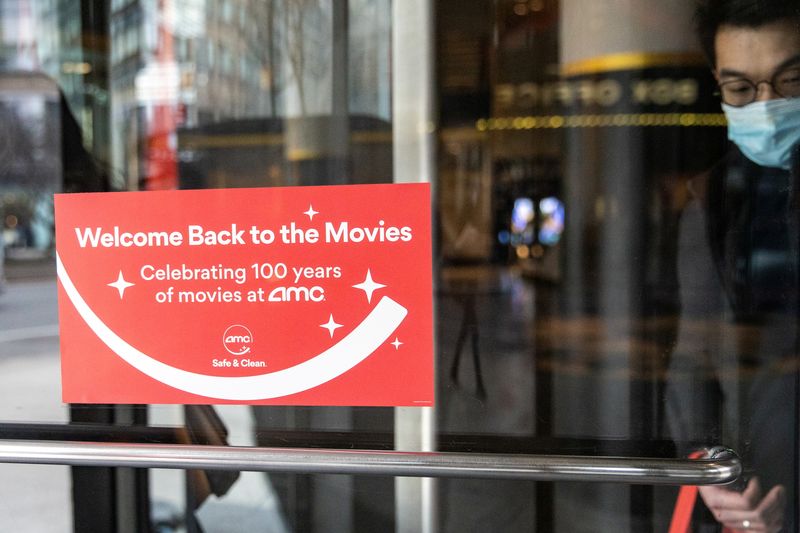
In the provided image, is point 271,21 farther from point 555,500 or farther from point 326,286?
point 555,500

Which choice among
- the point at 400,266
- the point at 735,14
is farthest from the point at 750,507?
the point at 735,14

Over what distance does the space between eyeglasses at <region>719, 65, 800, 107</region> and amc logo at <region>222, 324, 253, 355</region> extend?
47.3 inches

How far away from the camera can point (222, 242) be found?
155 cm

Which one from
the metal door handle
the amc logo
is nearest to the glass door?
Result: the metal door handle

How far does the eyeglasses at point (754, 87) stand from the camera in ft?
5.29

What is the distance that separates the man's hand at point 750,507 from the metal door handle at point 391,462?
30 centimetres

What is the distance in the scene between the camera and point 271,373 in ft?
5.10

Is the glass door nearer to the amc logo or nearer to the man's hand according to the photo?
the man's hand

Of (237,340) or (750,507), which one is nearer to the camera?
(237,340)

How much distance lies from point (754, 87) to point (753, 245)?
0.36 meters

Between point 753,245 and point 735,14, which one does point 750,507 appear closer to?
point 753,245

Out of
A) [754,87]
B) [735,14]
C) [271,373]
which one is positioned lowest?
[271,373]

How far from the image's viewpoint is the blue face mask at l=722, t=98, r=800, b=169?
163cm

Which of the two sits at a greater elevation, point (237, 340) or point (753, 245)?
point (753, 245)
